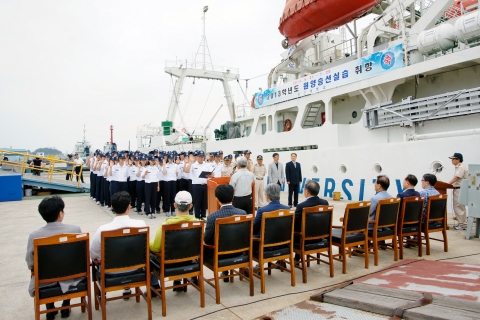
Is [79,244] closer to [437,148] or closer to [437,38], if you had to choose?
[437,148]

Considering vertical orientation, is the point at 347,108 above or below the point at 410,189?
above

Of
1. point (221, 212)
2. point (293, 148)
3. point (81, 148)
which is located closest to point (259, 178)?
point (293, 148)

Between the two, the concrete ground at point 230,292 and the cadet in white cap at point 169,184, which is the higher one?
the cadet in white cap at point 169,184

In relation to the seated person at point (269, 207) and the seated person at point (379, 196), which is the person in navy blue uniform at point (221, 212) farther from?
the seated person at point (379, 196)

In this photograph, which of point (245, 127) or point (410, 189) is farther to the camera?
point (245, 127)

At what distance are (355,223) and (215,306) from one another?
75.2 inches

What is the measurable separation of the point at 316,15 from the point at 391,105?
15.7 ft

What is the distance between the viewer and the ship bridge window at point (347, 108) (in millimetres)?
11133

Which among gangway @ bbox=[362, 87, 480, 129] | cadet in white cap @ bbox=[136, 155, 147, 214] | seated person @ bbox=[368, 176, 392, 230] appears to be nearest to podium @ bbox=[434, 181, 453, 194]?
seated person @ bbox=[368, 176, 392, 230]

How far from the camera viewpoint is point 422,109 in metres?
7.66

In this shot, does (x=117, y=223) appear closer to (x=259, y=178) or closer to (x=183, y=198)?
(x=183, y=198)

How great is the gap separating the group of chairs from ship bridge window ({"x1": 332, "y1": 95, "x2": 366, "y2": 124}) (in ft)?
23.7

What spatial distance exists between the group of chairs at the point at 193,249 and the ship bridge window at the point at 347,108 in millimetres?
7233

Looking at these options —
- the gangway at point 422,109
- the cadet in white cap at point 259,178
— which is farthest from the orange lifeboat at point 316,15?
the cadet in white cap at point 259,178
